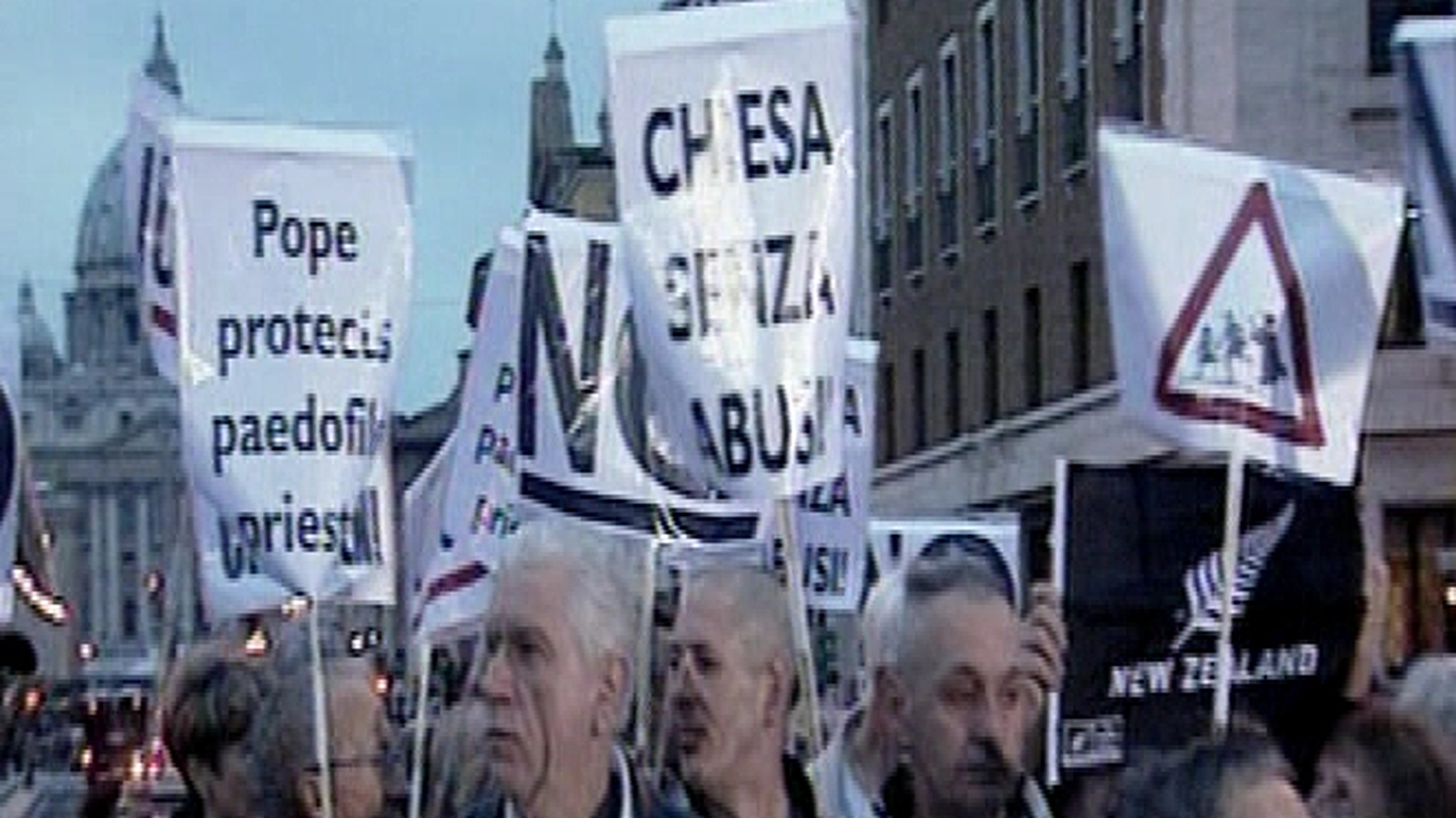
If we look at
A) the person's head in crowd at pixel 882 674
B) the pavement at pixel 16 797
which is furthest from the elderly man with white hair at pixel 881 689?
the pavement at pixel 16 797

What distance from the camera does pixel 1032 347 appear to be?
33562 millimetres

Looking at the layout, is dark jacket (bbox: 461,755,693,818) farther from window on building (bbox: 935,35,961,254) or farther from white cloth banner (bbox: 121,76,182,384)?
window on building (bbox: 935,35,961,254)

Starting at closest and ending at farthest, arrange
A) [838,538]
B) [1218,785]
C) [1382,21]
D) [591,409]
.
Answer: [1218,785]
[591,409]
[838,538]
[1382,21]

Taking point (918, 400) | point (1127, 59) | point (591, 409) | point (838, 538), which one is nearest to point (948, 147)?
point (918, 400)

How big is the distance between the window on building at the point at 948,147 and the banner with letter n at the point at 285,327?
93.6 feet

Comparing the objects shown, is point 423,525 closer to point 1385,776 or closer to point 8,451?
point 8,451

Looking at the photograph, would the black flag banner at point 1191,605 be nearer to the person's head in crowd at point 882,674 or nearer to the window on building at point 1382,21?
the person's head in crowd at point 882,674

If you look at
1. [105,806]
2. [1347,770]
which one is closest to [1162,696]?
[1347,770]

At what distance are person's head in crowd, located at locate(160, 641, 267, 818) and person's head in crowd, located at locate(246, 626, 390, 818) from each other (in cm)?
4

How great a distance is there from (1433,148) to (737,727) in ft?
5.49

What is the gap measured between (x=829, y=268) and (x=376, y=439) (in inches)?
94.4

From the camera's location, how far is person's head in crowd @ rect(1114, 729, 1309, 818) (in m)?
4.68

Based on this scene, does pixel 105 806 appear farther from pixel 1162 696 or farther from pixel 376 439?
pixel 1162 696

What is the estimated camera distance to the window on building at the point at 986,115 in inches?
1405
